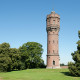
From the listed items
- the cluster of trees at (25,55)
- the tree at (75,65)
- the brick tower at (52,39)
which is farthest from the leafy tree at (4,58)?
the tree at (75,65)

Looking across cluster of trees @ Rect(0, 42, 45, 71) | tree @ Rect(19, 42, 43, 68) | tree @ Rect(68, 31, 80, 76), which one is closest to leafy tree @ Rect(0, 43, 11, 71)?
cluster of trees @ Rect(0, 42, 45, 71)

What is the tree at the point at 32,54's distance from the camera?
5470 cm

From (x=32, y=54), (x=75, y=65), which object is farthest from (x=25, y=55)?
(x=75, y=65)

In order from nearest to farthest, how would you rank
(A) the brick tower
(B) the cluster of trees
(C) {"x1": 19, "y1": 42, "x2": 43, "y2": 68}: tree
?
(B) the cluster of trees → (A) the brick tower → (C) {"x1": 19, "y1": 42, "x2": 43, "y2": 68}: tree

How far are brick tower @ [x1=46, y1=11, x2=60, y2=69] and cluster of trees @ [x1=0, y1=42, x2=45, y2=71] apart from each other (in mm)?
8239

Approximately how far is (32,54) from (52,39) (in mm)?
11701

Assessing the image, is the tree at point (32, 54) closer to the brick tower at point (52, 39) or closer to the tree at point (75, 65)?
the brick tower at point (52, 39)

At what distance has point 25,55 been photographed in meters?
53.9

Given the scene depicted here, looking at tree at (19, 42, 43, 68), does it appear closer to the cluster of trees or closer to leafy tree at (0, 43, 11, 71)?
the cluster of trees

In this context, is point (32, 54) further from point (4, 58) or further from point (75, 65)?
point (75, 65)

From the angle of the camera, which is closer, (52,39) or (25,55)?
(52,39)

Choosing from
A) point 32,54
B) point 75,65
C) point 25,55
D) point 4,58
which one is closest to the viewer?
point 75,65

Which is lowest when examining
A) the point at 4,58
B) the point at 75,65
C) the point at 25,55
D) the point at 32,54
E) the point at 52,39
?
the point at 75,65

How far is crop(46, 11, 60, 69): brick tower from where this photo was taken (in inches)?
1918
